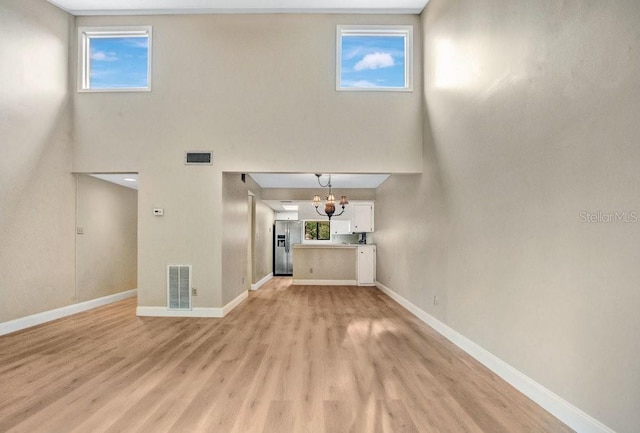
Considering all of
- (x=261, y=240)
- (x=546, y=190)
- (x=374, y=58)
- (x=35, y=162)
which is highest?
(x=374, y=58)

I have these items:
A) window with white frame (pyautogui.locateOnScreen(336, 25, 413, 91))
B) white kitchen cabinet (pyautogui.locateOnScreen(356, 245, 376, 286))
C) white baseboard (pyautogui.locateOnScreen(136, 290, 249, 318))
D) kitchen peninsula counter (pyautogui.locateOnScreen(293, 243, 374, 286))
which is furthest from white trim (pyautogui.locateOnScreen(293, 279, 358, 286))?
window with white frame (pyautogui.locateOnScreen(336, 25, 413, 91))

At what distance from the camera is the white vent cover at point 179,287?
499 centimetres

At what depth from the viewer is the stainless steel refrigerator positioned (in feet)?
36.9

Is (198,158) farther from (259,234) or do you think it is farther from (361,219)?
(361,219)

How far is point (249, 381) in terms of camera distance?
2.79m

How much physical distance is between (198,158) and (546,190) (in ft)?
14.5

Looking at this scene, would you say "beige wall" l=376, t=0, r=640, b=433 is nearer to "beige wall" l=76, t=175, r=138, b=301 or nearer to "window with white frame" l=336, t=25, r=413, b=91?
"window with white frame" l=336, t=25, r=413, b=91

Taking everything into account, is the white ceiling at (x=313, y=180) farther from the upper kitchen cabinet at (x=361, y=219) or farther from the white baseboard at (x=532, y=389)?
the white baseboard at (x=532, y=389)

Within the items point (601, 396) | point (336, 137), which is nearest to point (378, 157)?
point (336, 137)

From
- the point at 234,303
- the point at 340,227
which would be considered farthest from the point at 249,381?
the point at 340,227

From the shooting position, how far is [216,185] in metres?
5.05

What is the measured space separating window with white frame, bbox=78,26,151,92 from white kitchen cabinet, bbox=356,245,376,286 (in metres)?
5.76

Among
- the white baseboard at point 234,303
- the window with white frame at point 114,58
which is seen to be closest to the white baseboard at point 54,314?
the white baseboard at point 234,303

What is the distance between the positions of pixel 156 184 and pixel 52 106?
176 centimetres
